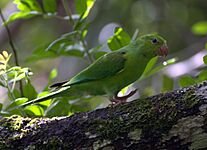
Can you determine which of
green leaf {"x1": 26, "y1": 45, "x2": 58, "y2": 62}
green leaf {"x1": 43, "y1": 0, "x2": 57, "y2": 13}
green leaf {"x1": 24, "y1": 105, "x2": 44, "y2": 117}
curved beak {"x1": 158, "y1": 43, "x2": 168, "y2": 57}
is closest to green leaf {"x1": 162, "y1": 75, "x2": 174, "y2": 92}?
curved beak {"x1": 158, "y1": 43, "x2": 168, "y2": 57}

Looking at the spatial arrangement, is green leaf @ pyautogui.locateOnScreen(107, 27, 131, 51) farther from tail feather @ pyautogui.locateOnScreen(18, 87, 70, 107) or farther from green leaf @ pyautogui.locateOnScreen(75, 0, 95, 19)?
tail feather @ pyautogui.locateOnScreen(18, 87, 70, 107)

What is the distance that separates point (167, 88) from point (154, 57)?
52 centimetres

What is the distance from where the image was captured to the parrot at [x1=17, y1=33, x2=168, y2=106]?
119 inches

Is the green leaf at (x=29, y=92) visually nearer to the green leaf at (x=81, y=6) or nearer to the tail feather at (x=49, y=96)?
the tail feather at (x=49, y=96)

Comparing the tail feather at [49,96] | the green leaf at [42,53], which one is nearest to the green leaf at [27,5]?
the green leaf at [42,53]

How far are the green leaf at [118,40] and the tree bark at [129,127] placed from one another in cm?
86

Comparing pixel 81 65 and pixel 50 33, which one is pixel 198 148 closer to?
pixel 81 65

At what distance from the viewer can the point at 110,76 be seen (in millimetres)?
3068

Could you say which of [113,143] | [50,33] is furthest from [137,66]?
[50,33]

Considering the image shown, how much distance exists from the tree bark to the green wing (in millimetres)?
558

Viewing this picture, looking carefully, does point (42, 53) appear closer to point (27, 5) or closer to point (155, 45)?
point (27, 5)

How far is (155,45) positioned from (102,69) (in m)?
0.48

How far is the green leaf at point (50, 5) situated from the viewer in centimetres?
347

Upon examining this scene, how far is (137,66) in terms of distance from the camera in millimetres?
3154
